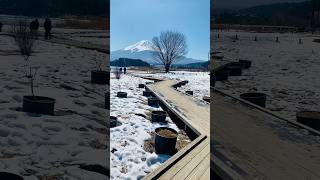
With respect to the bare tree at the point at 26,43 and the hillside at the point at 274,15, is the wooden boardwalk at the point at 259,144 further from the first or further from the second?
the bare tree at the point at 26,43

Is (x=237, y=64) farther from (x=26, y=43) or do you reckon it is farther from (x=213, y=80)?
(x=26, y=43)

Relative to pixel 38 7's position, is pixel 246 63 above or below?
below

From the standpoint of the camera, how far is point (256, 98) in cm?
706

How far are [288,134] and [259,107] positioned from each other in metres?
0.93

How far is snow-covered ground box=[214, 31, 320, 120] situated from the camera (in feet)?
20.9

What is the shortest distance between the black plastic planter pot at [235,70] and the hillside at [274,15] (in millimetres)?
836

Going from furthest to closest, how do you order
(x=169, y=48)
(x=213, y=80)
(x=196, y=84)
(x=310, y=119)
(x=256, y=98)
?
(x=169, y=48), (x=196, y=84), (x=256, y=98), (x=213, y=80), (x=310, y=119)

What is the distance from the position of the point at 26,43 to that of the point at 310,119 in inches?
226

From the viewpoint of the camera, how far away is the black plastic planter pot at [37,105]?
670 cm

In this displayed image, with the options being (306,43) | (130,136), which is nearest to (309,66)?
(306,43)

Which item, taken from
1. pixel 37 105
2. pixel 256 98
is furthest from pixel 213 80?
pixel 37 105

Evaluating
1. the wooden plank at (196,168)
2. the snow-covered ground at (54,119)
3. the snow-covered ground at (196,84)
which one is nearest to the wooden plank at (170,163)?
the wooden plank at (196,168)

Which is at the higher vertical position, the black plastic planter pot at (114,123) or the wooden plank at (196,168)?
the black plastic planter pot at (114,123)

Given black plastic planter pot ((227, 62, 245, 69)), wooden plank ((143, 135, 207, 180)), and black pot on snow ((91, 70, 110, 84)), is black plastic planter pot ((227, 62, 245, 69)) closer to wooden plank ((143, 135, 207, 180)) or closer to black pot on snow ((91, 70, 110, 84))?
wooden plank ((143, 135, 207, 180))
